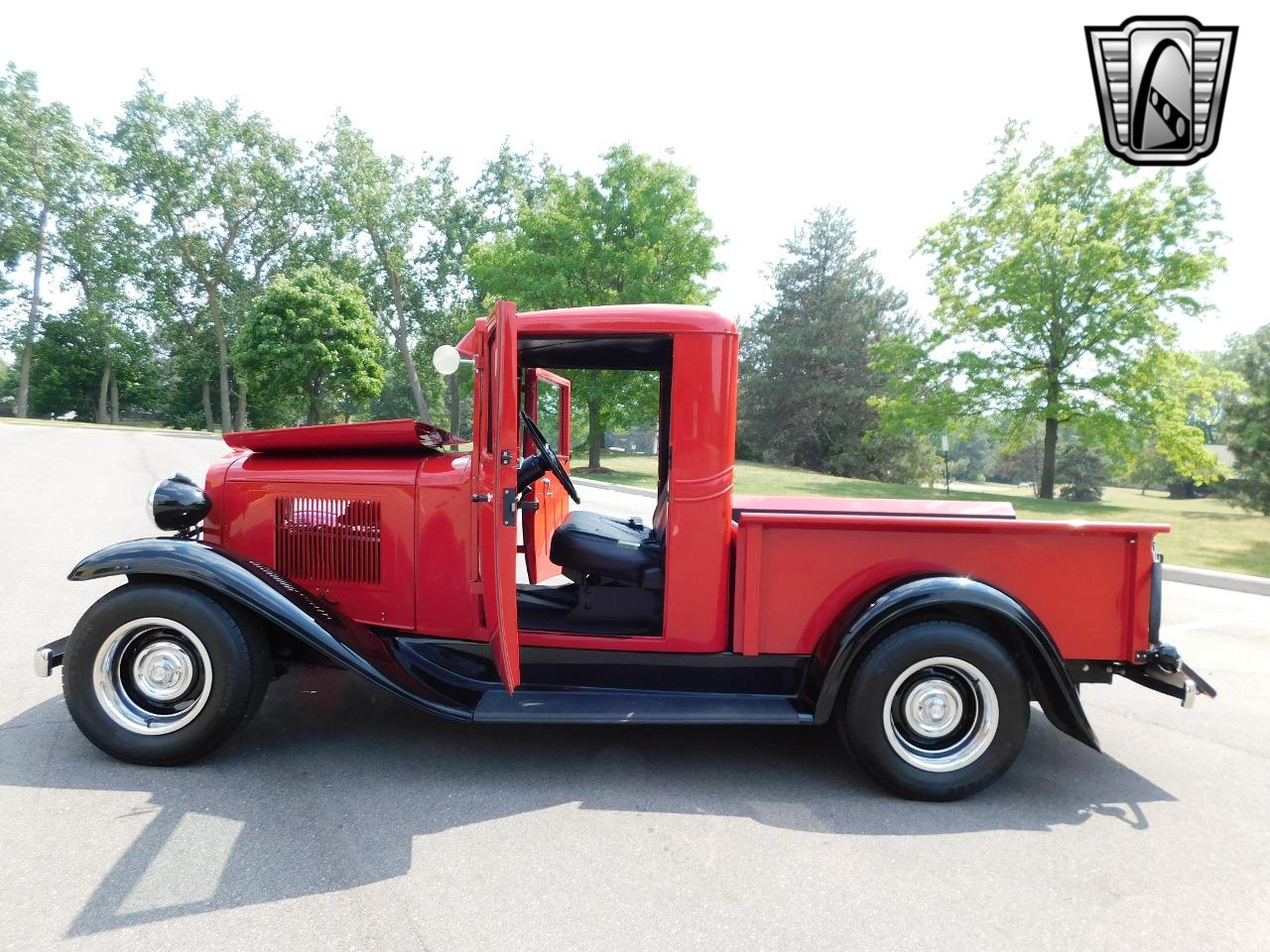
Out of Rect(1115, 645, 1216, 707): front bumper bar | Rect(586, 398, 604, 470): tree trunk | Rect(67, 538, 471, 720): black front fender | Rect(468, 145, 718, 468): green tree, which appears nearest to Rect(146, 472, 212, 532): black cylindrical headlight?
Rect(67, 538, 471, 720): black front fender

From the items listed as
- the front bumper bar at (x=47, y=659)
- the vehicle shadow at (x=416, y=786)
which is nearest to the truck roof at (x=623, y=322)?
the vehicle shadow at (x=416, y=786)

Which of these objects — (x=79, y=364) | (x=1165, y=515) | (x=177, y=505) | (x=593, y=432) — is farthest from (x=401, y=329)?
(x=177, y=505)

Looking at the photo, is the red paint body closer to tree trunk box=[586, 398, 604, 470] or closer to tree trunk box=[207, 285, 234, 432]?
tree trunk box=[586, 398, 604, 470]

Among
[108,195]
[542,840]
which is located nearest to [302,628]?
[542,840]

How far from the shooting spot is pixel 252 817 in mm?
2713

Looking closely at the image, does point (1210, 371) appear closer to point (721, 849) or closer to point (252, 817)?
point (721, 849)

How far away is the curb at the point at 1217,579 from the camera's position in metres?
8.35

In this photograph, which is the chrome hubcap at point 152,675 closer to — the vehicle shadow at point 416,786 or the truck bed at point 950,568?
the vehicle shadow at point 416,786

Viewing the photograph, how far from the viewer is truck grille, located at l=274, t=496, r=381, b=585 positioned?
11.6 feet

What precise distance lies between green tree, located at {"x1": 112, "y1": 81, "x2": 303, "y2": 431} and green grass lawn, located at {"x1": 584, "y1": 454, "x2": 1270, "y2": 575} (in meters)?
30.6

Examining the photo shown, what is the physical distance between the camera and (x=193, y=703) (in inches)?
123

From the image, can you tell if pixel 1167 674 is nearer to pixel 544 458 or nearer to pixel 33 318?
pixel 544 458
